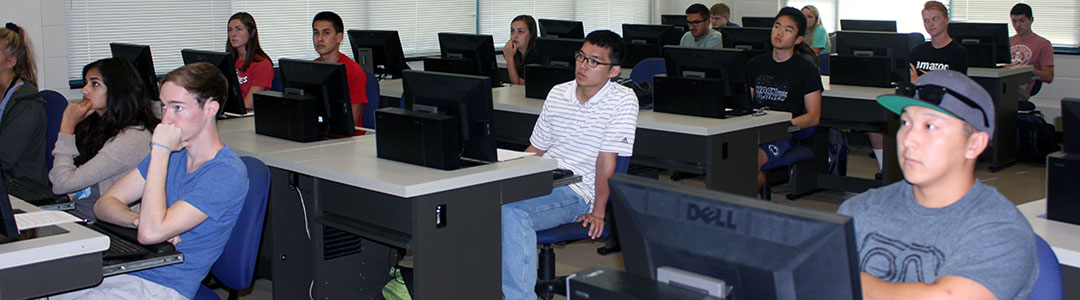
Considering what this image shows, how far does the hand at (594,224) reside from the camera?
3.27 m

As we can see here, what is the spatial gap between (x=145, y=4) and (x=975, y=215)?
5403 millimetres

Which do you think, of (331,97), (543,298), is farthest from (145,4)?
(543,298)

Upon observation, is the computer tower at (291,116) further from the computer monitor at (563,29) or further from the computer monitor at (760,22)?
the computer monitor at (760,22)

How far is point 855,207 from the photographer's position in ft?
5.81

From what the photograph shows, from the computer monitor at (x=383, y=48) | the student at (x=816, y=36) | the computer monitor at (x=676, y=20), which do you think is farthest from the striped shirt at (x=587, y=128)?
the computer monitor at (x=676, y=20)

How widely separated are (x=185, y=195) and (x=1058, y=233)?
6.59 ft

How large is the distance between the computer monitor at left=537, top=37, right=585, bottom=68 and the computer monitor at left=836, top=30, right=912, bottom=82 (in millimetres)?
1532

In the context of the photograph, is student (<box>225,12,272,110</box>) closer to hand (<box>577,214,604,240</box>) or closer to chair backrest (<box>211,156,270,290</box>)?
hand (<box>577,214,604,240</box>)

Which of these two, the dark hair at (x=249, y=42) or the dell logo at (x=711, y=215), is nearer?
the dell logo at (x=711, y=215)

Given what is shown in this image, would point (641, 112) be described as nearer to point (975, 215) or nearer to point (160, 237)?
point (160, 237)

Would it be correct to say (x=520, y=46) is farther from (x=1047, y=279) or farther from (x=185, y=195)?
(x=1047, y=279)

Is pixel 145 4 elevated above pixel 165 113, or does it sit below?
above

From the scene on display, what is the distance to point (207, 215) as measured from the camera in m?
2.36

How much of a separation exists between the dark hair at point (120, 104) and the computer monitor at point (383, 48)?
2798 millimetres
